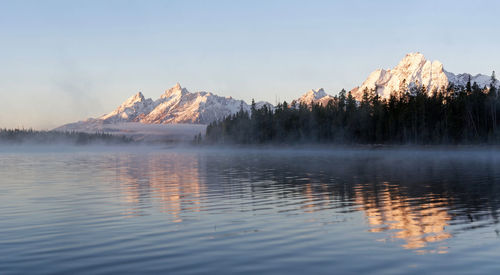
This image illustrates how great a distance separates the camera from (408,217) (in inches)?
1103

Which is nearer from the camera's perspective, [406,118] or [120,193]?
[120,193]

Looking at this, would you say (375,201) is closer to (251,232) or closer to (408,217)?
(408,217)

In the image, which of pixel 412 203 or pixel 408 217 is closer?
pixel 408 217

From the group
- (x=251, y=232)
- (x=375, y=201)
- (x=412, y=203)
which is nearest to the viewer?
(x=251, y=232)

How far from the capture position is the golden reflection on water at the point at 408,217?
72.7 ft

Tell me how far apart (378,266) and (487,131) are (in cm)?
18058

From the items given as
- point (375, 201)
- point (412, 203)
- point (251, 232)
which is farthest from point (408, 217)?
point (251, 232)

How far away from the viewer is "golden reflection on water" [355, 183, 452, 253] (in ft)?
72.7

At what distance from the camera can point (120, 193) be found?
42.0 m

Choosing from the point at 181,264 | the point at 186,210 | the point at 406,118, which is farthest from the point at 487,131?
the point at 181,264

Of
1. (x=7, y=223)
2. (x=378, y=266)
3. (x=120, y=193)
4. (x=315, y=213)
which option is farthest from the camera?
(x=120, y=193)

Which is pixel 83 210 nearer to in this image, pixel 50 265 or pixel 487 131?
pixel 50 265

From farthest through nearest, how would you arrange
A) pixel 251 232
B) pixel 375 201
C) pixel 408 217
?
pixel 375 201 → pixel 408 217 → pixel 251 232

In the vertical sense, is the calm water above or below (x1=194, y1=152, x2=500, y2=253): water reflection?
above
